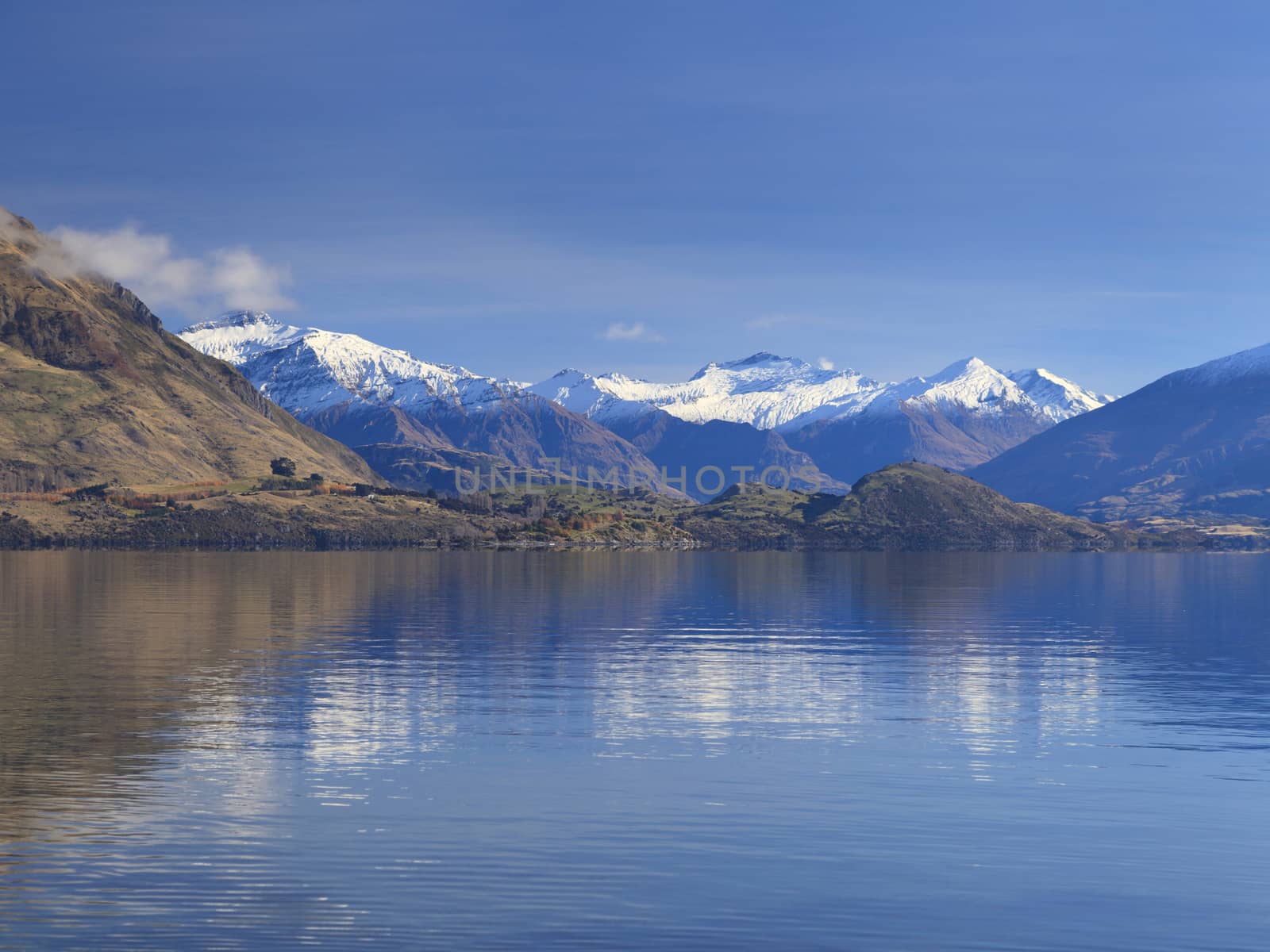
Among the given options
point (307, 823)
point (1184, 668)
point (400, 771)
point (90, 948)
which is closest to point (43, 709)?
point (400, 771)

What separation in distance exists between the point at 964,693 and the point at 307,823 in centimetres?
5342

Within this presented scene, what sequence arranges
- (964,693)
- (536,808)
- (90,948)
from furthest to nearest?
(964,693)
(536,808)
(90,948)

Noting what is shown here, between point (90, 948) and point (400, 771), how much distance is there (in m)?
24.1

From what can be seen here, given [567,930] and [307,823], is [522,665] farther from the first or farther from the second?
[567,930]

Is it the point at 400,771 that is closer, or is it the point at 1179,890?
the point at 1179,890

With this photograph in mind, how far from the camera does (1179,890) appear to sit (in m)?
41.6

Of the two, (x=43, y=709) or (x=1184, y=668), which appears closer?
(x=43, y=709)

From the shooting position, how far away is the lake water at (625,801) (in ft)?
124

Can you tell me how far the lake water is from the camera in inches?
1489

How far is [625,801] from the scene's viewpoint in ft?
174

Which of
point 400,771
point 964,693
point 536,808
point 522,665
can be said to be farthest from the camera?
point 522,665

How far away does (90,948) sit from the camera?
3459cm

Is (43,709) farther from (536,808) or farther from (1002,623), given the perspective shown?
(1002,623)

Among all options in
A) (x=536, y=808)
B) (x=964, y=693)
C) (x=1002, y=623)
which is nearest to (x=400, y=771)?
(x=536, y=808)
